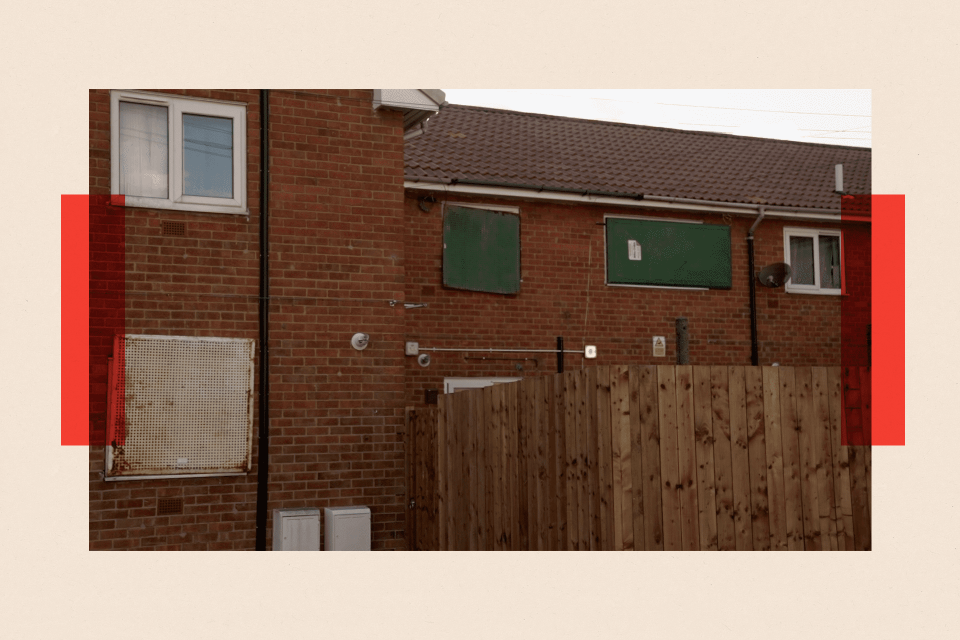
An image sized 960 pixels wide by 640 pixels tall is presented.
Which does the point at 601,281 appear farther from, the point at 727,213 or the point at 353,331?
the point at 353,331

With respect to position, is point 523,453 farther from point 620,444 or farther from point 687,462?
point 687,462

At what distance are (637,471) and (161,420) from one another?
516 centimetres

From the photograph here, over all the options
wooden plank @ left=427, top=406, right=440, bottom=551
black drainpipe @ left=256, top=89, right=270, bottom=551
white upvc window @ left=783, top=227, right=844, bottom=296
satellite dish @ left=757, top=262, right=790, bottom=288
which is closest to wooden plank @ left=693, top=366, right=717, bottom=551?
wooden plank @ left=427, top=406, right=440, bottom=551

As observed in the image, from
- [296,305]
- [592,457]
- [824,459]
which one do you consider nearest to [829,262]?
[296,305]

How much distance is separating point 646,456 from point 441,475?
393cm

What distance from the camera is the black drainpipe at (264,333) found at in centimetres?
928

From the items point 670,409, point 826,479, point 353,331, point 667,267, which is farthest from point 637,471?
point 667,267

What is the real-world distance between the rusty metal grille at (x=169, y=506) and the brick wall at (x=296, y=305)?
5 cm

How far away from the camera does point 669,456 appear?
5.80 meters

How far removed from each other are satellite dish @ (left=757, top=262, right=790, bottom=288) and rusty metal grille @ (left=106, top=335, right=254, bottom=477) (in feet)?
28.2

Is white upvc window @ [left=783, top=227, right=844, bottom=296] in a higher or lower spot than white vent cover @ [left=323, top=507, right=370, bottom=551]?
higher

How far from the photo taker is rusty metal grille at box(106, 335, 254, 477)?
29.2 ft

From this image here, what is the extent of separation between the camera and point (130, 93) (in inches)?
356

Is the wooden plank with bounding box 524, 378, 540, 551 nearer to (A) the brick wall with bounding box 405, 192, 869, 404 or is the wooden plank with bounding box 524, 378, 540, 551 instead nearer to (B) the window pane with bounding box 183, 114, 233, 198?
(B) the window pane with bounding box 183, 114, 233, 198
